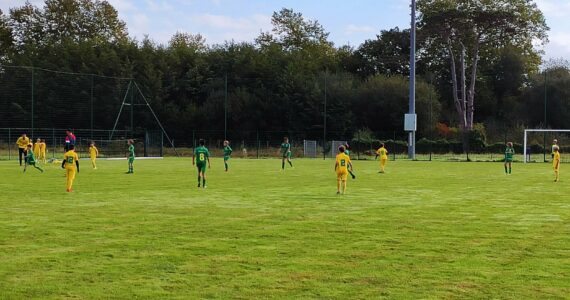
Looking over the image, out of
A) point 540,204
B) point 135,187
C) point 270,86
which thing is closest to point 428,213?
point 540,204

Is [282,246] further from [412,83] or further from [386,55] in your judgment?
[386,55]

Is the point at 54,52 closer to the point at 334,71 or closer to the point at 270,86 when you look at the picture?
the point at 270,86

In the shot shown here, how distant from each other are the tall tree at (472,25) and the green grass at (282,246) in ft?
157

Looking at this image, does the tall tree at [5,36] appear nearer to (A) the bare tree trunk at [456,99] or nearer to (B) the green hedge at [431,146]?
(B) the green hedge at [431,146]

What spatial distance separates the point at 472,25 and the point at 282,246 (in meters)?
58.9

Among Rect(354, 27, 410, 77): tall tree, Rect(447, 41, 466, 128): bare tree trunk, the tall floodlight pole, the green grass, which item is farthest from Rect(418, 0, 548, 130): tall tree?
the green grass

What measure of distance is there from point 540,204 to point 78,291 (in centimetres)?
1270

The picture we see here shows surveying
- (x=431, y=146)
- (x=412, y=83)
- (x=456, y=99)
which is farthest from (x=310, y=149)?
(x=456, y=99)

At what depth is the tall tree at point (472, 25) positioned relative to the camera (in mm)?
63875

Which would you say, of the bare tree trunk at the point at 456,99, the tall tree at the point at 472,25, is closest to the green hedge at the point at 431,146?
→ the tall tree at the point at 472,25

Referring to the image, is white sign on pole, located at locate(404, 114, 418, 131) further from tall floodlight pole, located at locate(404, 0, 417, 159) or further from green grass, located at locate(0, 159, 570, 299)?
green grass, located at locate(0, 159, 570, 299)

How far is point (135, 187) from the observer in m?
22.0

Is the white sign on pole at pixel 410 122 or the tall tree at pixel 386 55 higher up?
the tall tree at pixel 386 55

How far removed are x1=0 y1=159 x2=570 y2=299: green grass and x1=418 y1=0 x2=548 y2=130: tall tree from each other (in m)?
47.7
